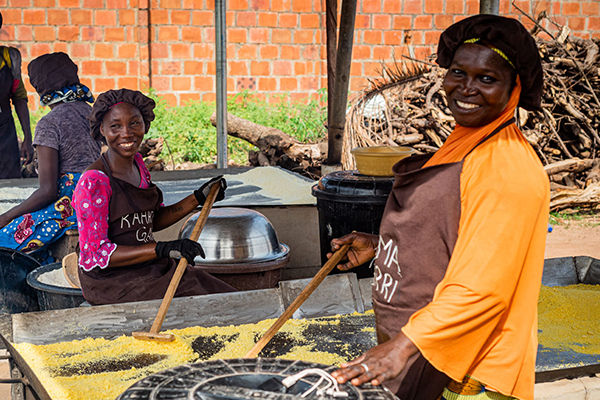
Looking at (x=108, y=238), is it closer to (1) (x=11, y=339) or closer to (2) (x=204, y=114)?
(1) (x=11, y=339)

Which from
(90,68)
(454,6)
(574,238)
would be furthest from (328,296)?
(454,6)

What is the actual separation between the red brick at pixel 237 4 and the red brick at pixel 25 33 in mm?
3144

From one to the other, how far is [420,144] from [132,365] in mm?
5902

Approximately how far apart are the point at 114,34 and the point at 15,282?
694 cm

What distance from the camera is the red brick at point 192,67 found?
9914 millimetres

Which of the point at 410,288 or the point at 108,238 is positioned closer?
the point at 410,288

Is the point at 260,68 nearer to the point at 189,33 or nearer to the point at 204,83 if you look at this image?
the point at 204,83

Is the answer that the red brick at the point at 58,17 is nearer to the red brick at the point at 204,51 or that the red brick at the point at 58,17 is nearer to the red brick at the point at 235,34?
the red brick at the point at 204,51

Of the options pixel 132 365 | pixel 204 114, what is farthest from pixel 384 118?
pixel 132 365

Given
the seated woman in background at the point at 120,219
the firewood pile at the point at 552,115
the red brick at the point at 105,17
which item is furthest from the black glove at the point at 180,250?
the red brick at the point at 105,17

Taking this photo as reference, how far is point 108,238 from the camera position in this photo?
2.77m

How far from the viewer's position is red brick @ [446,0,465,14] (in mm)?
10383

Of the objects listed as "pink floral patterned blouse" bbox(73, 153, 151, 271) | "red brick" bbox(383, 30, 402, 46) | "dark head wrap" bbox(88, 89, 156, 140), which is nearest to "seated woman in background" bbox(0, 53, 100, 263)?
"dark head wrap" bbox(88, 89, 156, 140)

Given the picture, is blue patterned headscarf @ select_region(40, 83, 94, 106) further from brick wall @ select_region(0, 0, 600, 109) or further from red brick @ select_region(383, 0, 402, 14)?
red brick @ select_region(383, 0, 402, 14)
